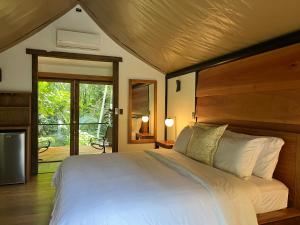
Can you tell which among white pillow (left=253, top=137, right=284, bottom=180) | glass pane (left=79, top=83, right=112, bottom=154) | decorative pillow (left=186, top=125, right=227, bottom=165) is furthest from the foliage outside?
white pillow (left=253, top=137, right=284, bottom=180)

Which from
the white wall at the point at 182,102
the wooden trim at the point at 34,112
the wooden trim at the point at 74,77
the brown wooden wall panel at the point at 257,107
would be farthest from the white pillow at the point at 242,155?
the wooden trim at the point at 74,77

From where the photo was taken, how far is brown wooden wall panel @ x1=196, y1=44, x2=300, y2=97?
228cm

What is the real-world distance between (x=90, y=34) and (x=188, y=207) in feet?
12.2

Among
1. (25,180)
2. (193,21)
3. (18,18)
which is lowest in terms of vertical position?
(25,180)

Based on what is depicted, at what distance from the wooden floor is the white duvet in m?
0.88

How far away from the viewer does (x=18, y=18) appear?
10.3 feet

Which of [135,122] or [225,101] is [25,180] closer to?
[135,122]

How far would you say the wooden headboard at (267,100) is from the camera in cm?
223

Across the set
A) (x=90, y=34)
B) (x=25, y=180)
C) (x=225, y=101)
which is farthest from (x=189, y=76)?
(x=25, y=180)

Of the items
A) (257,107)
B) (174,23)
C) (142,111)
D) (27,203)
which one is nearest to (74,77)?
(142,111)

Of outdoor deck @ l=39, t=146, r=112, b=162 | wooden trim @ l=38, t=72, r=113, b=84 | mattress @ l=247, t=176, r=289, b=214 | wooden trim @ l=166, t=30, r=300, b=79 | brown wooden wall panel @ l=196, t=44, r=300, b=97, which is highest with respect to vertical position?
wooden trim @ l=38, t=72, r=113, b=84

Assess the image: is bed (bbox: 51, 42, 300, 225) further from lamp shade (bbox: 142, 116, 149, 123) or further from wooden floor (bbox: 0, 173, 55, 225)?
lamp shade (bbox: 142, 116, 149, 123)

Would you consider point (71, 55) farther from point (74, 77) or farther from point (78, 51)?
point (74, 77)

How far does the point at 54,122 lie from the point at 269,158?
15.7 feet
